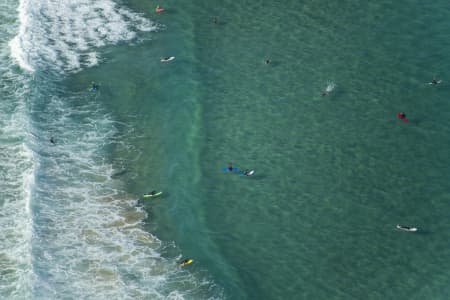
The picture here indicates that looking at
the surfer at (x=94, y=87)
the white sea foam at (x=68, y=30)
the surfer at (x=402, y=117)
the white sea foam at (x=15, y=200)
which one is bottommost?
the white sea foam at (x=15, y=200)

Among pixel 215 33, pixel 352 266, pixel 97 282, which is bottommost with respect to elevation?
pixel 97 282

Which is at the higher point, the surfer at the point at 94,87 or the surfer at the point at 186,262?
the surfer at the point at 94,87

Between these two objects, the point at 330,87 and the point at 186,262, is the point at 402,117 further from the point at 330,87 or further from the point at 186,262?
the point at 186,262

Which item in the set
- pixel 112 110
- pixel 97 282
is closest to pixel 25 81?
pixel 112 110

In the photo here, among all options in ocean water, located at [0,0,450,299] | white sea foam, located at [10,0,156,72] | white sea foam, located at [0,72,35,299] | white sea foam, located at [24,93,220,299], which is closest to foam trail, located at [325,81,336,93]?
ocean water, located at [0,0,450,299]

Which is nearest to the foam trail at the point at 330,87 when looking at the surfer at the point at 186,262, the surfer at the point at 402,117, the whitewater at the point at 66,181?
the surfer at the point at 402,117

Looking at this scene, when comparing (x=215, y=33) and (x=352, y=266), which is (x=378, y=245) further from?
(x=215, y=33)

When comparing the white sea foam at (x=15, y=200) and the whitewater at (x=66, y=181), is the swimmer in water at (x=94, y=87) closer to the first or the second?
the whitewater at (x=66, y=181)
